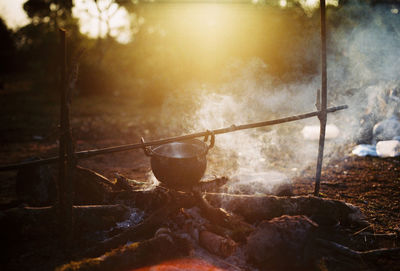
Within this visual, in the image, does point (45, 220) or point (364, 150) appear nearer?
point (45, 220)

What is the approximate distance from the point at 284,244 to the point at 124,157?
5.62 metres

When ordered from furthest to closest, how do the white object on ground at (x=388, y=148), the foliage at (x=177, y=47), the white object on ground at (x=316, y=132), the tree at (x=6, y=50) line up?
1. the tree at (x=6, y=50)
2. the foliage at (x=177, y=47)
3. the white object on ground at (x=316, y=132)
4. the white object on ground at (x=388, y=148)

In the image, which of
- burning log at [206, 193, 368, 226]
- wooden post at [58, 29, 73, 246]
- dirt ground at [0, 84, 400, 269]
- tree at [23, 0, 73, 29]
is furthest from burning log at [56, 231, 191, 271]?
tree at [23, 0, 73, 29]

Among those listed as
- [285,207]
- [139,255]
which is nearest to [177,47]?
[285,207]

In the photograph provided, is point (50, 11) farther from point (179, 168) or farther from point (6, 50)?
point (179, 168)

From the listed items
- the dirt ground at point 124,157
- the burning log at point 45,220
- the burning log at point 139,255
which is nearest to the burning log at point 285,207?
the dirt ground at point 124,157

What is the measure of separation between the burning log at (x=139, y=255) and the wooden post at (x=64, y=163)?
0.67 m

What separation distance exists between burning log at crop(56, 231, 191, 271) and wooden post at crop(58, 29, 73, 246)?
669 mm

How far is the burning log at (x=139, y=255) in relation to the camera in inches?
114

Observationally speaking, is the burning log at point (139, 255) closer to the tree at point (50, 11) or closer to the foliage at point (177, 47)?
the foliage at point (177, 47)

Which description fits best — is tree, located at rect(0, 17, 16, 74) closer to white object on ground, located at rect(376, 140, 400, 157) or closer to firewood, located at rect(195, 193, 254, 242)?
firewood, located at rect(195, 193, 254, 242)

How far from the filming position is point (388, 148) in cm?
723

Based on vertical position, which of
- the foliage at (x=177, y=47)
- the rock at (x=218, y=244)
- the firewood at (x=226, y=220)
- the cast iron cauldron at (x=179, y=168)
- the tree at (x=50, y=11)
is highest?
the tree at (x=50, y=11)

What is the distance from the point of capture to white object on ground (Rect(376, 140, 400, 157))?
7137 millimetres
